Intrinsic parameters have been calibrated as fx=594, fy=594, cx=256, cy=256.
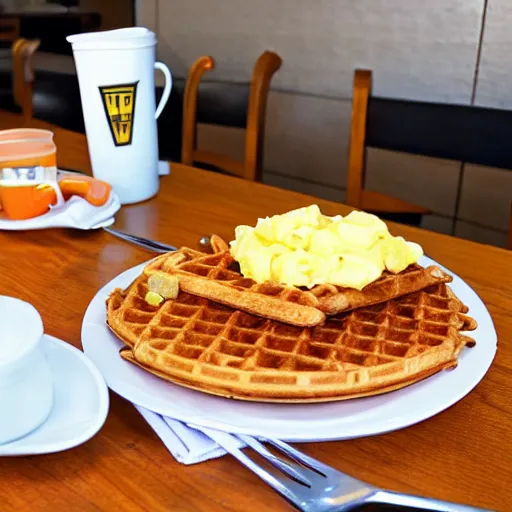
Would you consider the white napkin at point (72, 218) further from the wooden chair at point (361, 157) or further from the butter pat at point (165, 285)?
the wooden chair at point (361, 157)

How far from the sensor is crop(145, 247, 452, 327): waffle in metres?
0.65

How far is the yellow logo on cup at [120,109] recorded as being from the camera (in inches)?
44.2

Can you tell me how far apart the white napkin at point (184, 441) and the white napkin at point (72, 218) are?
563mm

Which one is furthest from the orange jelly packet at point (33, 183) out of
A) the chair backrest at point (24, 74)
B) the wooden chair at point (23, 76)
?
the chair backrest at point (24, 74)

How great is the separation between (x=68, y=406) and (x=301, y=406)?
0.21m

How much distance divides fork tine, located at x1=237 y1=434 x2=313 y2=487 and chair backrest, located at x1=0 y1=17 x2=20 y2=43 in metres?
5.12

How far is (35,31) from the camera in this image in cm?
474

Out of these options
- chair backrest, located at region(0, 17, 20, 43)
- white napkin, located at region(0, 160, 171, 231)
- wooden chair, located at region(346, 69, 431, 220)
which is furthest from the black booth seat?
chair backrest, located at region(0, 17, 20, 43)

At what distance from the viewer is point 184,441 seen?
1.72ft

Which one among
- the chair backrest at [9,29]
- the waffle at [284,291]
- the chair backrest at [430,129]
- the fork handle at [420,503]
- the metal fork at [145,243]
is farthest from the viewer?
the chair backrest at [9,29]

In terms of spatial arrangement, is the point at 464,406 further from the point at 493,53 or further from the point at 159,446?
the point at 493,53

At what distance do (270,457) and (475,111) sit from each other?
1.25m

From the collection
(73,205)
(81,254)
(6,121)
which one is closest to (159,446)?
(81,254)

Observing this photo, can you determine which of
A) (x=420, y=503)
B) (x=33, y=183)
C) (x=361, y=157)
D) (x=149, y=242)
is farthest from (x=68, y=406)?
(x=361, y=157)
